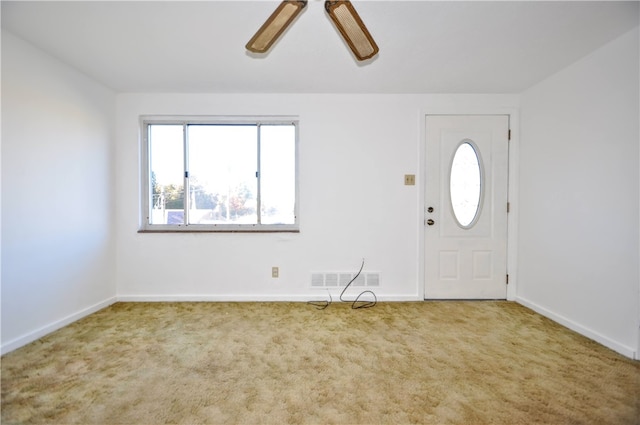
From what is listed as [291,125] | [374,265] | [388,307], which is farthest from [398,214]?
[291,125]

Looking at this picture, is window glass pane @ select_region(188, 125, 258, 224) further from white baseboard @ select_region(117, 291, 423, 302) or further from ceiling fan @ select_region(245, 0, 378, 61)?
ceiling fan @ select_region(245, 0, 378, 61)

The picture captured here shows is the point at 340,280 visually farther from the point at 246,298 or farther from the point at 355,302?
the point at 246,298

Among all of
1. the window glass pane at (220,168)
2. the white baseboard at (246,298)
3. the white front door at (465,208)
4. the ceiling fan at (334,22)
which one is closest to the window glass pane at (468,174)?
the white front door at (465,208)

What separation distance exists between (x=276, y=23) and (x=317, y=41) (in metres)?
0.76

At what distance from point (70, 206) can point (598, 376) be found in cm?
437

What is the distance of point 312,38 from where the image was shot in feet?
6.55

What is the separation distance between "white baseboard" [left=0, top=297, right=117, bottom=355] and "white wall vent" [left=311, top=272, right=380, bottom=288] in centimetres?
224

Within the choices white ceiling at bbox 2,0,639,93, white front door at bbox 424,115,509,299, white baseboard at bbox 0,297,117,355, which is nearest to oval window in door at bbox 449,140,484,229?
white front door at bbox 424,115,509,299

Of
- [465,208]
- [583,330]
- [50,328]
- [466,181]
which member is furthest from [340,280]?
[50,328]

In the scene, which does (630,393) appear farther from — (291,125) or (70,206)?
(70,206)

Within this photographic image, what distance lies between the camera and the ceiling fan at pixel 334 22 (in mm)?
1277

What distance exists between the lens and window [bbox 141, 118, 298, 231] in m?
3.07

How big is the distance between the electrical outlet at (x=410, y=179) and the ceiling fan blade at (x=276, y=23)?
2.08 meters

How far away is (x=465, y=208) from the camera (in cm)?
306
